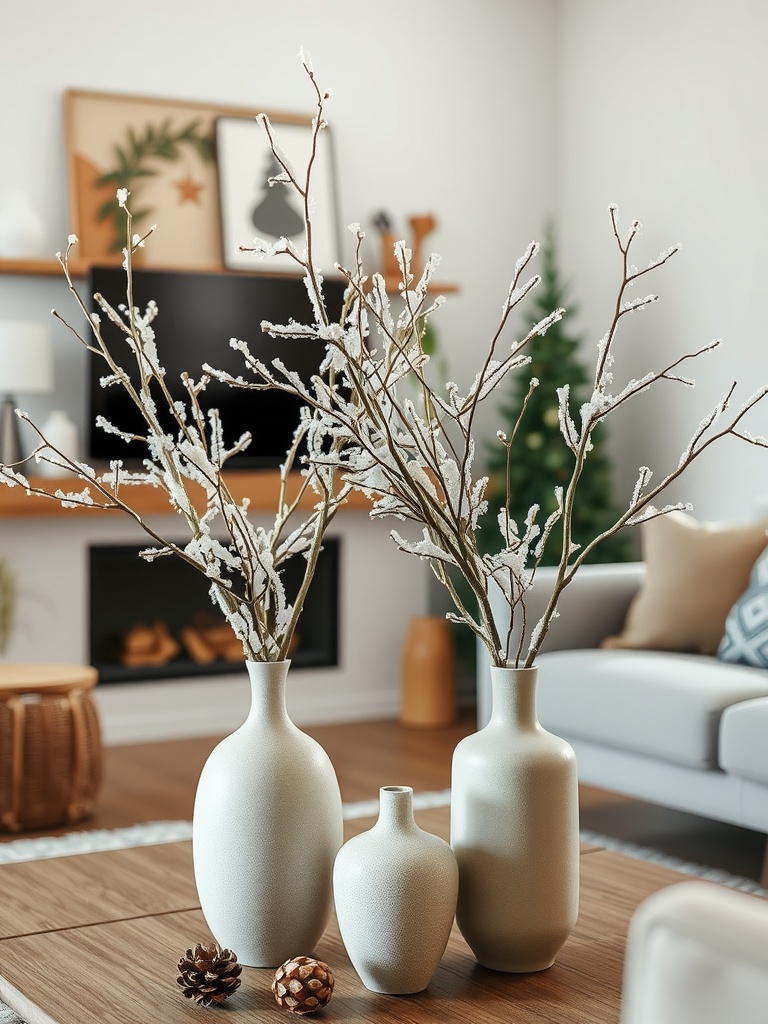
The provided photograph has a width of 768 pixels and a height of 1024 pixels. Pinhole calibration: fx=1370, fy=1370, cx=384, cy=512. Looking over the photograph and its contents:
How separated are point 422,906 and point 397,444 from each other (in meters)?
0.49

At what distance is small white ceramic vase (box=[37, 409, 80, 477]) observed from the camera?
4.54 meters

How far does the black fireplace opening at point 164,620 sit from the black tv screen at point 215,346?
1.46 feet

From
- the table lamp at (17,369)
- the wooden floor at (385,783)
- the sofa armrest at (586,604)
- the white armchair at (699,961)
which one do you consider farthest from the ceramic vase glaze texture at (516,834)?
the table lamp at (17,369)

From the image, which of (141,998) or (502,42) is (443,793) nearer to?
(141,998)

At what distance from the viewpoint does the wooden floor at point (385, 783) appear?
11.5 feet

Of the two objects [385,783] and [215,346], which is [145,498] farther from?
[385,783]

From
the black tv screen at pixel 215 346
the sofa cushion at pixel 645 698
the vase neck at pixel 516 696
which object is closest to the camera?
the vase neck at pixel 516 696

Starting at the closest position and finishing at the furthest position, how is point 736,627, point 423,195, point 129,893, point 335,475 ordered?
point 335,475 → point 129,893 → point 736,627 → point 423,195

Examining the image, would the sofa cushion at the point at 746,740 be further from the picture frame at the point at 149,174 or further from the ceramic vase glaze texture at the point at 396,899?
the picture frame at the point at 149,174

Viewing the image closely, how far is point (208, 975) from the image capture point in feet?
4.69

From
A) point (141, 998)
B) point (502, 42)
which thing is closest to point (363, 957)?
point (141, 998)

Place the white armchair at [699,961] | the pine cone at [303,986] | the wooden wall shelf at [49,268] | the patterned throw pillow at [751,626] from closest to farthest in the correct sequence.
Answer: the white armchair at [699,961], the pine cone at [303,986], the patterned throw pillow at [751,626], the wooden wall shelf at [49,268]

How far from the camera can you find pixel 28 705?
11.6 feet

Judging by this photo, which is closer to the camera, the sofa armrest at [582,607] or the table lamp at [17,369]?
the sofa armrest at [582,607]
